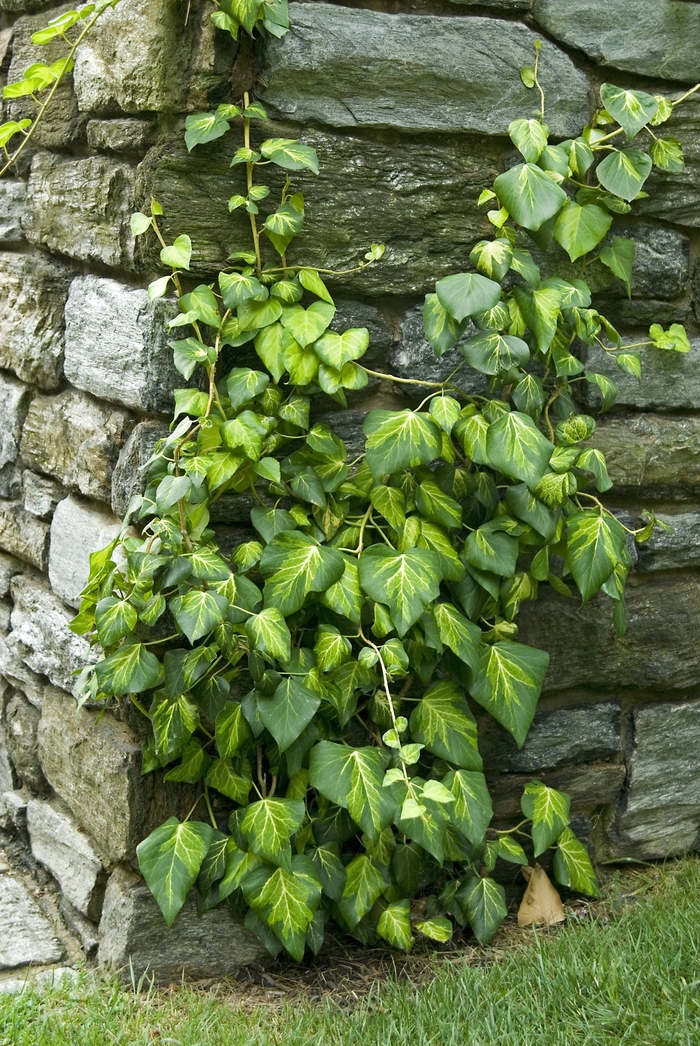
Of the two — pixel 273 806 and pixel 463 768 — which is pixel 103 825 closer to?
pixel 273 806

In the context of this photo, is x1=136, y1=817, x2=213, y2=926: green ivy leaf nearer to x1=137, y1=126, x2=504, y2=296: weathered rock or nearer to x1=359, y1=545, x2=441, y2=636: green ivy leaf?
x1=359, y1=545, x2=441, y2=636: green ivy leaf

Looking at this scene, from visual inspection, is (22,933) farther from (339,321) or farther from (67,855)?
(339,321)

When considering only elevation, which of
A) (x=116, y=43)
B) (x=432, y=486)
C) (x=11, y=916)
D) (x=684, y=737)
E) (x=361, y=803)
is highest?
(x=116, y=43)

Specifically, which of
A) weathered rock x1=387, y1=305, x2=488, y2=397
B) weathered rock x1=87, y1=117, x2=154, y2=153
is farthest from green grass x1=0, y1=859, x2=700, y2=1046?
weathered rock x1=87, y1=117, x2=154, y2=153

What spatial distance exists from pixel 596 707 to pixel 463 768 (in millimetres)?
425

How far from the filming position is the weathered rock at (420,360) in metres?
Result: 1.95

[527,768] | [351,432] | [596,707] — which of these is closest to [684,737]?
[596,707]

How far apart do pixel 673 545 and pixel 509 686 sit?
54cm

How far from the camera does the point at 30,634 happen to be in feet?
7.73

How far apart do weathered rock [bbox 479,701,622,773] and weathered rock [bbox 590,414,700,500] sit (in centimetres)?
47

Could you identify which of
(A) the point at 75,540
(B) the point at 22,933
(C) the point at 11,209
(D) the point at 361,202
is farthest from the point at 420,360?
(B) the point at 22,933

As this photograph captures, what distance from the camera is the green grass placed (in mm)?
1710

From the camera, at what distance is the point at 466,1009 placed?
1.79m

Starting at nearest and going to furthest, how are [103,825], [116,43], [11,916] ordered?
[116,43], [103,825], [11,916]
